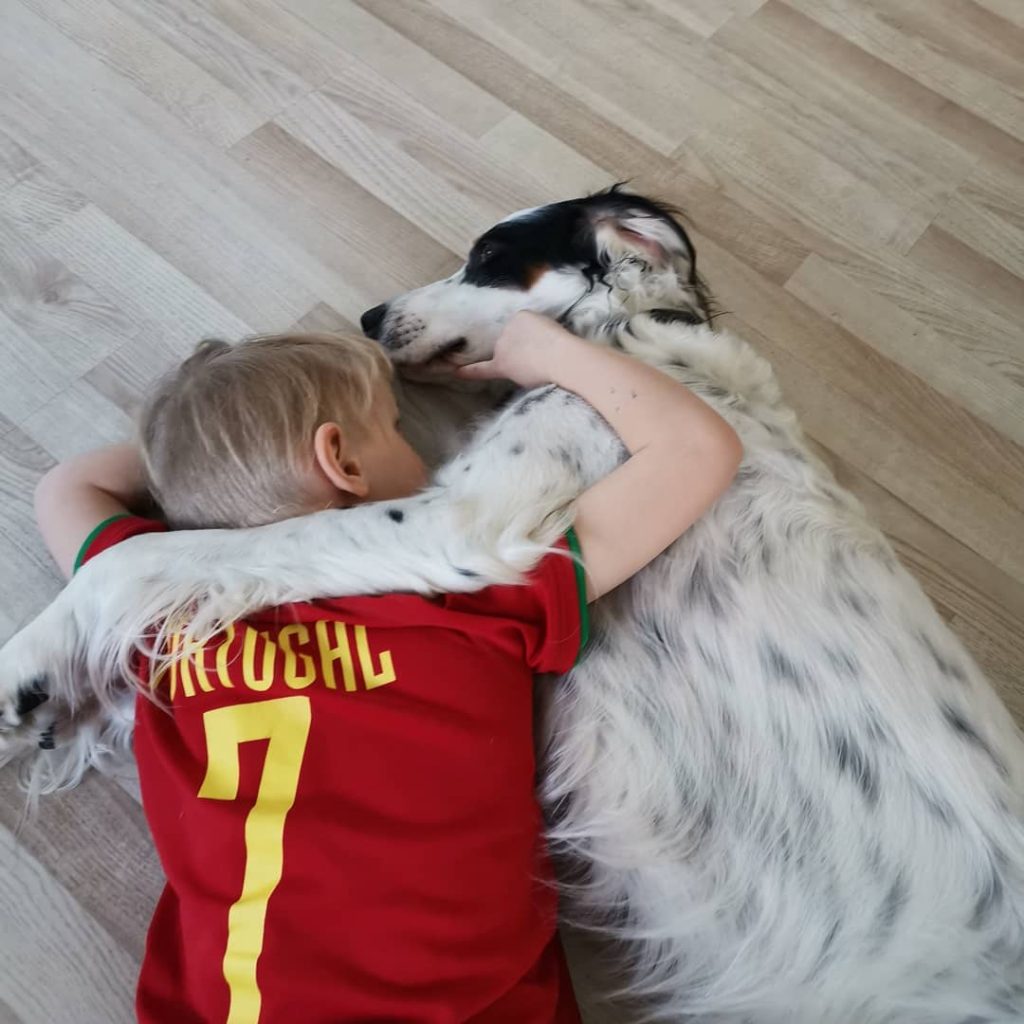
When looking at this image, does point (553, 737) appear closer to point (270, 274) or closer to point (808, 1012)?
point (808, 1012)

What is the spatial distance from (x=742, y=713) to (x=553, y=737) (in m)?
0.31

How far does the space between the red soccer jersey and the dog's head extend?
25.1 inches

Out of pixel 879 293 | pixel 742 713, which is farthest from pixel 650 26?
pixel 742 713

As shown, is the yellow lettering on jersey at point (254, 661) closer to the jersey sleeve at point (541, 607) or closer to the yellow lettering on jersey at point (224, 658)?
the yellow lettering on jersey at point (224, 658)

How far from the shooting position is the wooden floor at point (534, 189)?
6.64ft

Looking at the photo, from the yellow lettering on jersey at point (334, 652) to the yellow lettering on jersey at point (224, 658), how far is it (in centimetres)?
12

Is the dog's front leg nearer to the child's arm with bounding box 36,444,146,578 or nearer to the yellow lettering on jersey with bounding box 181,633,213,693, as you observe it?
the yellow lettering on jersey with bounding box 181,633,213,693

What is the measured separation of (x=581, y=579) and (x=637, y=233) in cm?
78

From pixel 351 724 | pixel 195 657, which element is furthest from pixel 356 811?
pixel 195 657

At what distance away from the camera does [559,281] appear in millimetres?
1841

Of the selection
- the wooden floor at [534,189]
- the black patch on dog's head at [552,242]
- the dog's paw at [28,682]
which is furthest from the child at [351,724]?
the wooden floor at [534,189]

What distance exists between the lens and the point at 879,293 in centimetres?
235

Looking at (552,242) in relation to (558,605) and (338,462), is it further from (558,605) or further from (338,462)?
(558,605)

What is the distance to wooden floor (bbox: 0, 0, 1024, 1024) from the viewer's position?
2025mm
